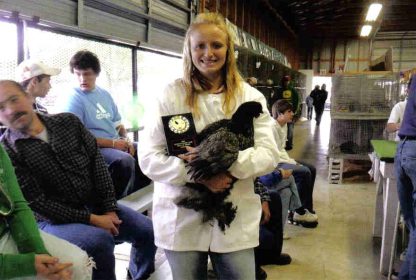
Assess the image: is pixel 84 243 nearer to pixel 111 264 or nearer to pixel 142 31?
pixel 111 264

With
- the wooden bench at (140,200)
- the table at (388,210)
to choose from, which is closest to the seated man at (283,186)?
the table at (388,210)

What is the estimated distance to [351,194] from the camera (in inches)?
198

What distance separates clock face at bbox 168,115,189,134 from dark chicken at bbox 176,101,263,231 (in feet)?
0.22

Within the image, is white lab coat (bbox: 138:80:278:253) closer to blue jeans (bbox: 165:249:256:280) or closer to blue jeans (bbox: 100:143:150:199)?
blue jeans (bbox: 165:249:256:280)

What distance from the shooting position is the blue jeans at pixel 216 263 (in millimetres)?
1391

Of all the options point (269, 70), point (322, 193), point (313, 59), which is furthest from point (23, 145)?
point (313, 59)

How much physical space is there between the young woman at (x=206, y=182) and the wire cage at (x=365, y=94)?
4369 mm

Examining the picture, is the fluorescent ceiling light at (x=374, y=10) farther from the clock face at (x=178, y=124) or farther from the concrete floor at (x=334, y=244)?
the clock face at (x=178, y=124)

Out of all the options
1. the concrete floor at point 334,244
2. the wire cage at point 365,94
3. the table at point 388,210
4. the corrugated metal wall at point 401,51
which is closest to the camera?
the table at point 388,210

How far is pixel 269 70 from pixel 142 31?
5.11 m

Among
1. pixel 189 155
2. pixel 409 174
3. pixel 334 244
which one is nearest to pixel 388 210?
pixel 409 174

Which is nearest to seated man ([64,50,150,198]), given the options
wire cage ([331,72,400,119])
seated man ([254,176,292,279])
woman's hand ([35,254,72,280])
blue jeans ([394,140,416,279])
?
seated man ([254,176,292,279])

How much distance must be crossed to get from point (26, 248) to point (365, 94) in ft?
16.3

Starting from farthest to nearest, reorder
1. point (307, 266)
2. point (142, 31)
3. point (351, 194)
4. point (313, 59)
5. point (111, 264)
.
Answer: point (313, 59) < point (351, 194) < point (142, 31) < point (307, 266) < point (111, 264)
